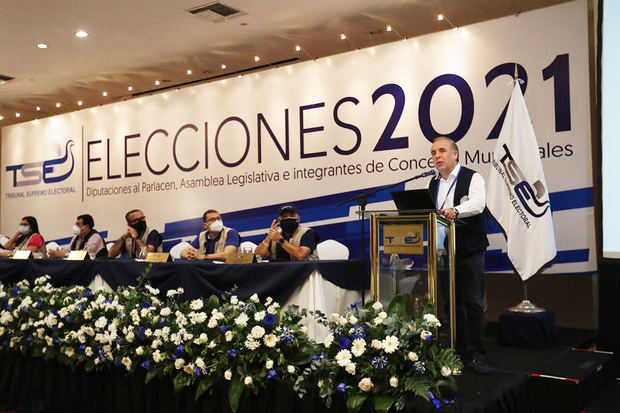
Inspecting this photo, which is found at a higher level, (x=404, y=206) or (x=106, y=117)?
(x=106, y=117)

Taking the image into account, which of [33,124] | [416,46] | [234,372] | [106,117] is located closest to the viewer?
[234,372]

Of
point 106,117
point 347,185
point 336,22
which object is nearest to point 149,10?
point 336,22

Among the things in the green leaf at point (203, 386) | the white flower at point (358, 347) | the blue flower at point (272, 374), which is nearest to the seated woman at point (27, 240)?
the green leaf at point (203, 386)

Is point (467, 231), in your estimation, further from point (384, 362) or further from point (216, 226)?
point (216, 226)

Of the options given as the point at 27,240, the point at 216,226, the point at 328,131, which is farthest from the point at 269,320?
the point at 27,240

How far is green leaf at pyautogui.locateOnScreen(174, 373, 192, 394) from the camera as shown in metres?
3.16

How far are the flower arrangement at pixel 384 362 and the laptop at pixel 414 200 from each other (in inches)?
21.7

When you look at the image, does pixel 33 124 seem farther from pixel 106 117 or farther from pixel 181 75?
pixel 181 75

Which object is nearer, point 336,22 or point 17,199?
point 336,22

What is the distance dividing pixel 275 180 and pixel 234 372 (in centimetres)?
392

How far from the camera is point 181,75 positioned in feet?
26.7

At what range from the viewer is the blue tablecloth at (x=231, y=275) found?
3395mm

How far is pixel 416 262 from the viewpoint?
9.64 ft

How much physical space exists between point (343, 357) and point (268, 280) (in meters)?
0.98
